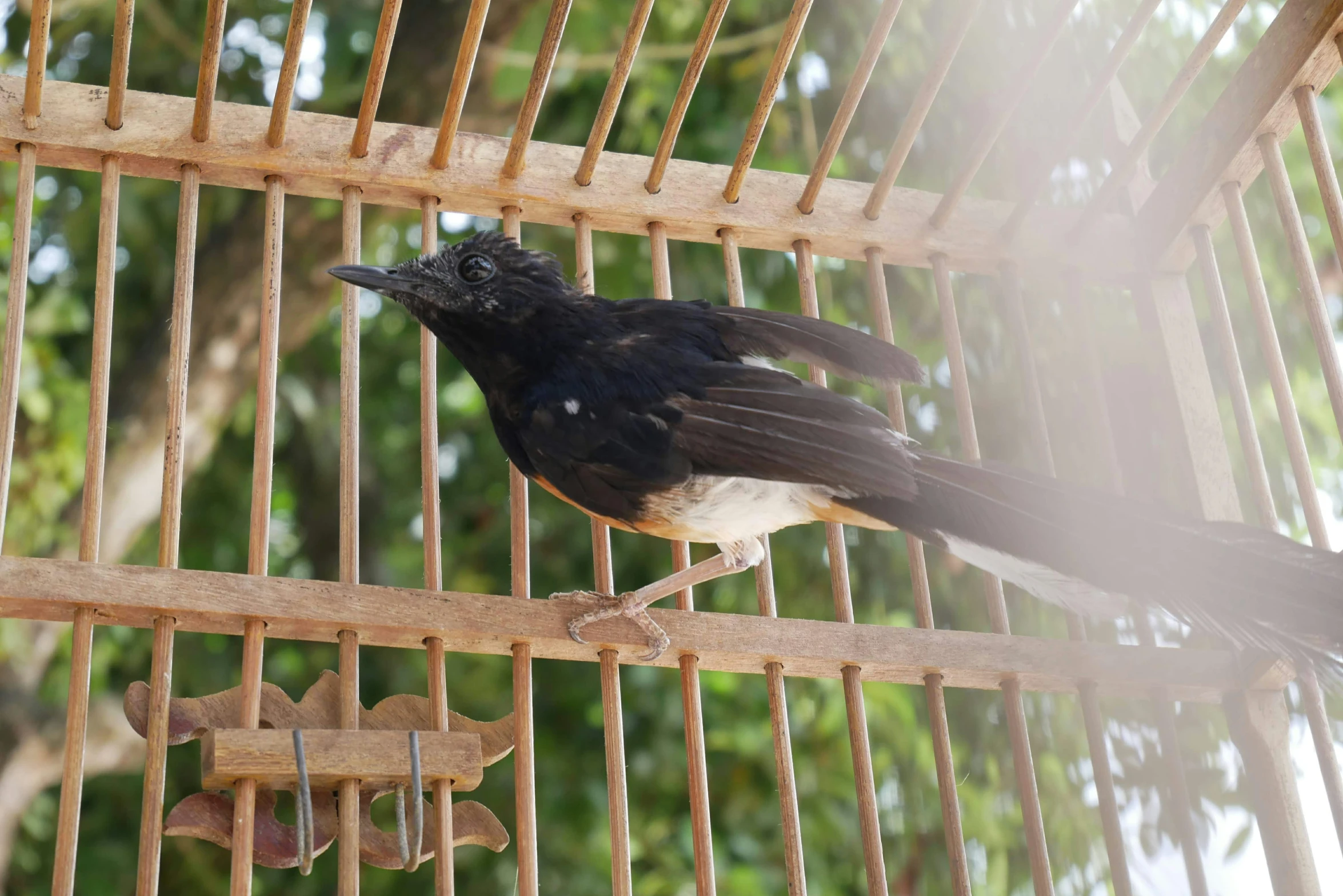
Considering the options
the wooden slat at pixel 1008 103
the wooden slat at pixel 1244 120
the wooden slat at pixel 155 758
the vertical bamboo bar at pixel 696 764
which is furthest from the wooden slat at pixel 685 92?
the wooden slat at pixel 155 758

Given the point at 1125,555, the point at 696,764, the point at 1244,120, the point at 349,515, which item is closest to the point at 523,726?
the point at 696,764

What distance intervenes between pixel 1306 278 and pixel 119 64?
1506 mm

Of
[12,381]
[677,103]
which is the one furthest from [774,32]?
[12,381]

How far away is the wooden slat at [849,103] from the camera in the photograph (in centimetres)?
175

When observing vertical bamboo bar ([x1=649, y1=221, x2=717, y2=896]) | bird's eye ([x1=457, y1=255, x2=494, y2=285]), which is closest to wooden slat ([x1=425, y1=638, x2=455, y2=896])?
vertical bamboo bar ([x1=649, y1=221, x2=717, y2=896])

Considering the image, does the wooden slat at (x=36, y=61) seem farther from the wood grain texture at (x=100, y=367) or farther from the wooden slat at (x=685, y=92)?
the wooden slat at (x=685, y=92)

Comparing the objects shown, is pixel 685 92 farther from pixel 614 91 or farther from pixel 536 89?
pixel 536 89

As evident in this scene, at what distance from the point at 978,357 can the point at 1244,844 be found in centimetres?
108

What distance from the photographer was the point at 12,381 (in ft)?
5.08

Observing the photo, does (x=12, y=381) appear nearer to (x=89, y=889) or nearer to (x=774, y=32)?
(x=89, y=889)

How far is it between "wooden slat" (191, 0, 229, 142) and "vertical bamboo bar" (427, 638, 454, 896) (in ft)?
2.28

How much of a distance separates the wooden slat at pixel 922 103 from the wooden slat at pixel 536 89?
1.60 feet

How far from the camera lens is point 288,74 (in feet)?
5.48

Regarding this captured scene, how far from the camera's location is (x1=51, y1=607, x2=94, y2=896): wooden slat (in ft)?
4.48
